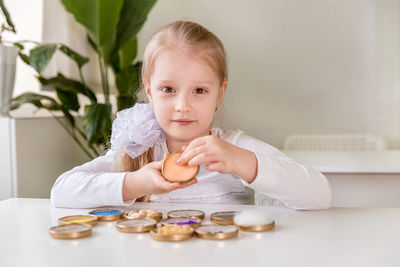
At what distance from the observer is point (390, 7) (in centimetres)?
267

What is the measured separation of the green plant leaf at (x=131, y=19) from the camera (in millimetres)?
2547

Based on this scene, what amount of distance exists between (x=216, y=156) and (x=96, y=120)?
1.54 m

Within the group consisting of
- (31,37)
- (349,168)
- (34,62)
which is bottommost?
(349,168)

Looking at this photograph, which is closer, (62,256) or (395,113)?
(62,256)

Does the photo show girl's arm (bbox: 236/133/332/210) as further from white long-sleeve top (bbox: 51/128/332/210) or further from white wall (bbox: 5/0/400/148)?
white wall (bbox: 5/0/400/148)

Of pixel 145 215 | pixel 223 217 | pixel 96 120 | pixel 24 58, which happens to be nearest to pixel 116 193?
pixel 145 215

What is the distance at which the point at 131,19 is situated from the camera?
256 cm

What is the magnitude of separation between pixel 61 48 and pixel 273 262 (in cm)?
207

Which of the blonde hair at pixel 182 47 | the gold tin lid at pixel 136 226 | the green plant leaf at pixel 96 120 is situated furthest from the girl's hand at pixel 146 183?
the green plant leaf at pixel 96 120

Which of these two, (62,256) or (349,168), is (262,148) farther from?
(349,168)

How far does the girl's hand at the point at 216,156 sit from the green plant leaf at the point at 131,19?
1.76 meters

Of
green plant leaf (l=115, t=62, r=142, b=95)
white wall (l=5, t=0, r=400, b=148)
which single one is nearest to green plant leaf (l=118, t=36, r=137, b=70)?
green plant leaf (l=115, t=62, r=142, b=95)

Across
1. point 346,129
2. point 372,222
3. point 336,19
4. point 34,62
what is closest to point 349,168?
point 346,129

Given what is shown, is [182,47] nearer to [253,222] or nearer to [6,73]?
[253,222]
